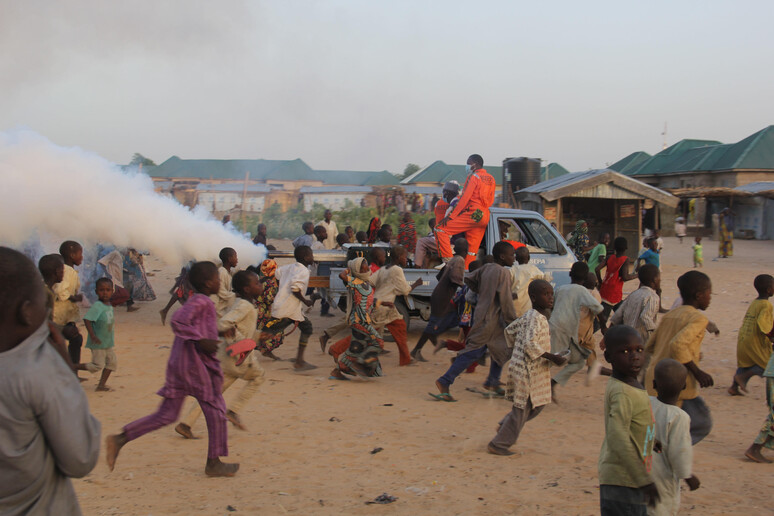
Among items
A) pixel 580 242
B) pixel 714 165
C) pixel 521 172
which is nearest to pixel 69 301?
pixel 580 242

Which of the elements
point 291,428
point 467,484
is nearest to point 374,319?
point 291,428

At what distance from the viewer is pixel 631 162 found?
41406mm

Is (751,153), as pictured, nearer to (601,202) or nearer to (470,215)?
(601,202)

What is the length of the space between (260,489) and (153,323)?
25.2ft

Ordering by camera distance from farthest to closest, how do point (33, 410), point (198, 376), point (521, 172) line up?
1. point (521, 172)
2. point (198, 376)
3. point (33, 410)

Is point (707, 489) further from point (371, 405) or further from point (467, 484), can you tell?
point (371, 405)

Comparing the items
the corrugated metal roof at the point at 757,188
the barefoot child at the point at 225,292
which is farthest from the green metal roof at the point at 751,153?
the barefoot child at the point at 225,292

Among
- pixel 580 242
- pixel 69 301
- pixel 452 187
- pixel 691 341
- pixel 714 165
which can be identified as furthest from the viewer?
pixel 714 165

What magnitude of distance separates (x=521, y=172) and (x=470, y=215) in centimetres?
1879

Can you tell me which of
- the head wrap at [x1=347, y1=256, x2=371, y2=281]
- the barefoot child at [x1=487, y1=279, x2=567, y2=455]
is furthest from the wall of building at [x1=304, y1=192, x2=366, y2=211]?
the barefoot child at [x1=487, y1=279, x2=567, y2=455]

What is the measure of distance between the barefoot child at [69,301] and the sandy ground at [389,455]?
69 centimetres

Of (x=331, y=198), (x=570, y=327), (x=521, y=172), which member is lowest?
(x=570, y=327)

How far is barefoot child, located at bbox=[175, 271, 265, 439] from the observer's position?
557 cm

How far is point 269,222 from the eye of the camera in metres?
32.1
